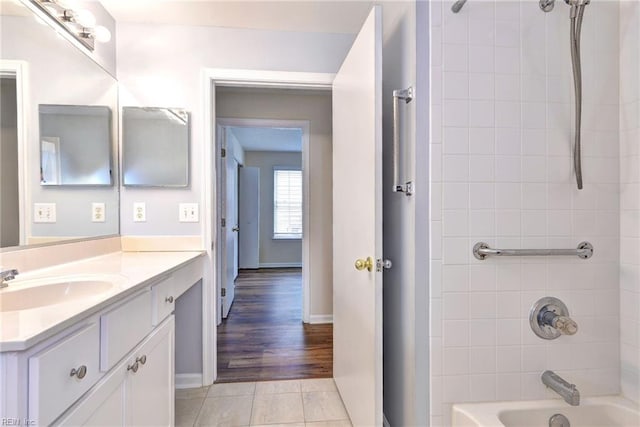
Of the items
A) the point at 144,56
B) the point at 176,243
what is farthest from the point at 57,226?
the point at 144,56

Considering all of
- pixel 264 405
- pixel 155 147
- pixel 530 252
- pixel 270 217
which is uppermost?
pixel 155 147

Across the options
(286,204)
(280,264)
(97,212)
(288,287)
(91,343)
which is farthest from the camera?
(286,204)

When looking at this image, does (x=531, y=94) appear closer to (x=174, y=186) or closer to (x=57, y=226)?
(x=174, y=186)

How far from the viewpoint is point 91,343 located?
0.80m

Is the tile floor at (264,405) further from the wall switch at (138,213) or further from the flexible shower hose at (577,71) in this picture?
the flexible shower hose at (577,71)

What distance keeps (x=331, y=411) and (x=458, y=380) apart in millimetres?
857

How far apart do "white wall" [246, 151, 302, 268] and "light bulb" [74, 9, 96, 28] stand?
14.9 feet

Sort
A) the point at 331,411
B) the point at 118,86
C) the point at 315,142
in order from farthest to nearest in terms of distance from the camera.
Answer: the point at 315,142
the point at 118,86
the point at 331,411

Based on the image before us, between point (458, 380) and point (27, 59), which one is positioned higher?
point (27, 59)

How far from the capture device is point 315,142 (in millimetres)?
3119

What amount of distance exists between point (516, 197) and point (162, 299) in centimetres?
146

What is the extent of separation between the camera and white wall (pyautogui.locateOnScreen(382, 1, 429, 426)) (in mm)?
1175

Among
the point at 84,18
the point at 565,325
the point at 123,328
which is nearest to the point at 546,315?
the point at 565,325

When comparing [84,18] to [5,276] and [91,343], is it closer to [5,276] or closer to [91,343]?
[5,276]
